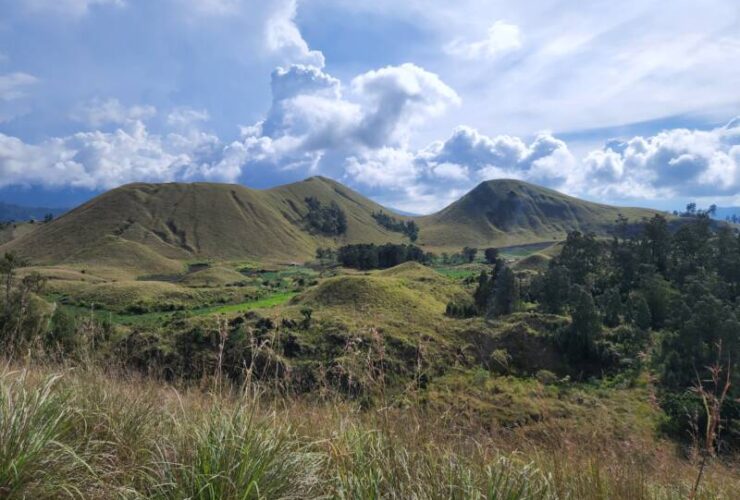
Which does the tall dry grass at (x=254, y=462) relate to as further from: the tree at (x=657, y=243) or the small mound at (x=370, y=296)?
the tree at (x=657, y=243)

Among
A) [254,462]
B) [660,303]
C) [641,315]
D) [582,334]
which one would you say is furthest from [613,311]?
[254,462]

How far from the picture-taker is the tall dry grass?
3.13 meters

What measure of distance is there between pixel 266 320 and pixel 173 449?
31.5 m

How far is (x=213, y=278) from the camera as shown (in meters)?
98.2

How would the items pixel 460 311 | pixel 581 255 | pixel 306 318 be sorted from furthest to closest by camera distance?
pixel 581 255
pixel 460 311
pixel 306 318

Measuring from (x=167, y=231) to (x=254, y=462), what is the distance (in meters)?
166

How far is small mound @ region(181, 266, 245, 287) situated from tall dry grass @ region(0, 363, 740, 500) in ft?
304

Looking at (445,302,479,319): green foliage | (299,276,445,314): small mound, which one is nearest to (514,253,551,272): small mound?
(299,276,445,314): small mound

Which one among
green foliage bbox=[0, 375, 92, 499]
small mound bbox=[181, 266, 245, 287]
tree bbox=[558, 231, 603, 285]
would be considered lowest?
small mound bbox=[181, 266, 245, 287]

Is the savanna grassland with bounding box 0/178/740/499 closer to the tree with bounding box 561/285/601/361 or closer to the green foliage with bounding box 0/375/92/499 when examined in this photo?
the green foliage with bounding box 0/375/92/499

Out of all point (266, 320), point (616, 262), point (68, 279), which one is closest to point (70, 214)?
point (68, 279)

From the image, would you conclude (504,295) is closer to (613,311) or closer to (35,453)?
(613,311)

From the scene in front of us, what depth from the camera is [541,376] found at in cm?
3159

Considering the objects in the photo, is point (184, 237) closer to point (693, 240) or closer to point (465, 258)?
point (465, 258)
